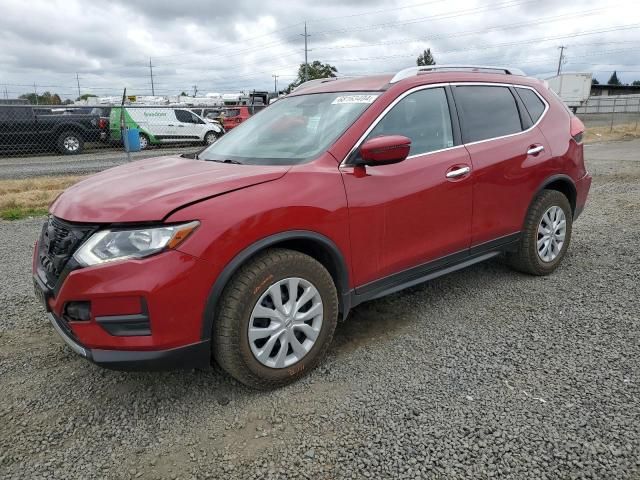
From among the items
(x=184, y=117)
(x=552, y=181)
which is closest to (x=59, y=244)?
(x=552, y=181)

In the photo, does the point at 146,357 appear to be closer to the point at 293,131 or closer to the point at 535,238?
the point at 293,131

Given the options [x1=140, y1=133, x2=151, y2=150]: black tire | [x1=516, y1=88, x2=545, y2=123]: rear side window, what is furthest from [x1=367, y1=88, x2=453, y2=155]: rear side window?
[x1=140, y1=133, x2=151, y2=150]: black tire

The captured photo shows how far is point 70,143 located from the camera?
16.3m

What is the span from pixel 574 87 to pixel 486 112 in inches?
1829

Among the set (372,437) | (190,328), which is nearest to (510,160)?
(372,437)

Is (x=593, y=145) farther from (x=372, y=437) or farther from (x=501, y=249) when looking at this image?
(x=372, y=437)

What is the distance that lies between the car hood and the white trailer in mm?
46110

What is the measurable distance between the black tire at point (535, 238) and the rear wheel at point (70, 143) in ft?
51.9

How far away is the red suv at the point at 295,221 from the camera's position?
232 centimetres

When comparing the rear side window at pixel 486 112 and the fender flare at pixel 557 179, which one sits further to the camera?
the fender flare at pixel 557 179

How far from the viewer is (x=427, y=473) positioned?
2.12 meters

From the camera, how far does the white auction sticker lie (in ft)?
10.4

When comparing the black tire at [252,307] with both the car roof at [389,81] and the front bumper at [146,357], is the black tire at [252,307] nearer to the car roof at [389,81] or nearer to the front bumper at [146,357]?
the front bumper at [146,357]

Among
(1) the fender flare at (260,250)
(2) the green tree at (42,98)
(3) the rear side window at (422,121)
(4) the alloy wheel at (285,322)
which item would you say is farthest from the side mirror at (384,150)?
(2) the green tree at (42,98)
